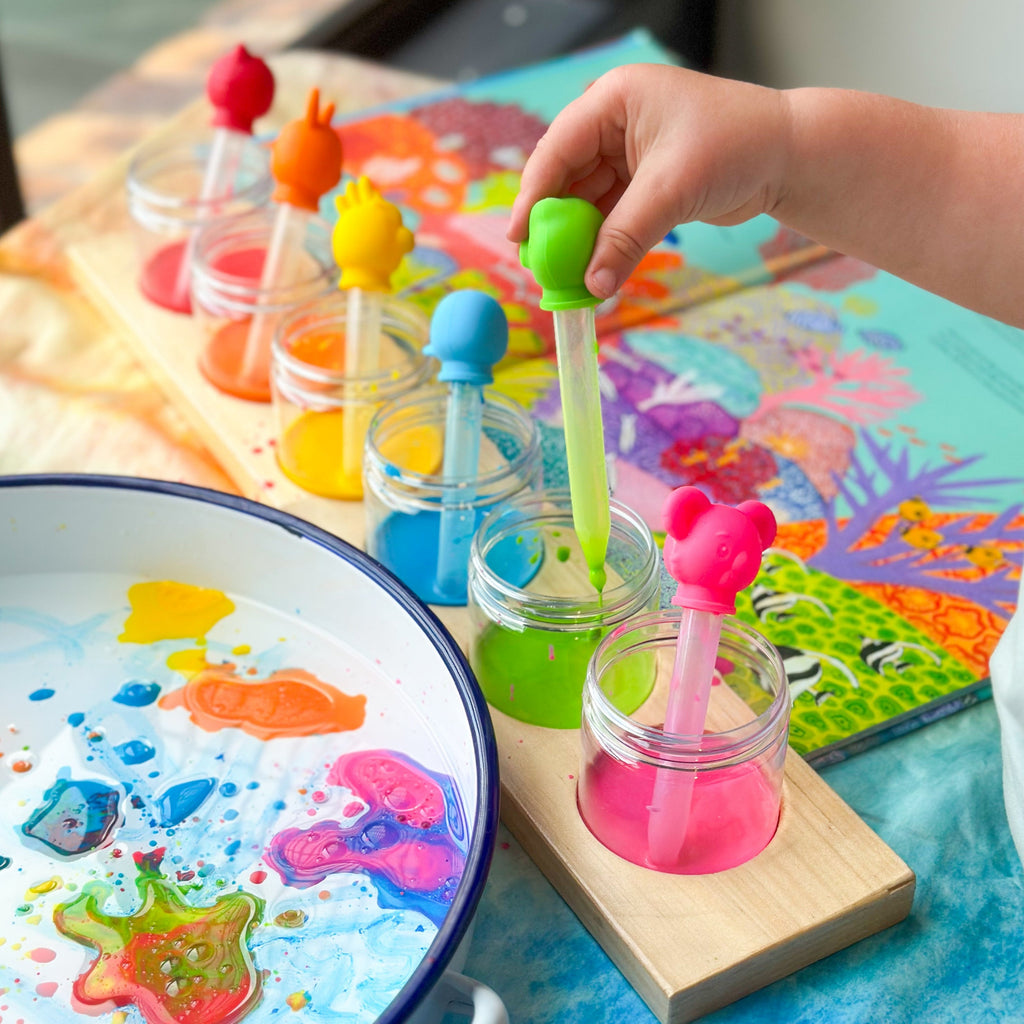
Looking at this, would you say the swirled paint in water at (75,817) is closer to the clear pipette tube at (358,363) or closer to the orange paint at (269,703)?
the orange paint at (269,703)

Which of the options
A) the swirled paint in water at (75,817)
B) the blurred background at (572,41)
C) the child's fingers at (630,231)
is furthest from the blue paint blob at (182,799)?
the blurred background at (572,41)

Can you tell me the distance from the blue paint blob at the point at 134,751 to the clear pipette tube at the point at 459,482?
0.14m

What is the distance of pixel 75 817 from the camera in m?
0.45

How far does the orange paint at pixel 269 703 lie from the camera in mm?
489

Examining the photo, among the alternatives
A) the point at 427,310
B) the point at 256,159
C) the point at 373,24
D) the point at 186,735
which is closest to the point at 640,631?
the point at 186,735

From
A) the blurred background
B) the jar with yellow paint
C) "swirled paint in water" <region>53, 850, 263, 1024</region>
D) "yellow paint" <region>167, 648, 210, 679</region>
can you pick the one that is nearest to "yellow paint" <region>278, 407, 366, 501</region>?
the jar with yellow paint

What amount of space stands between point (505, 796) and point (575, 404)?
146 millimetres

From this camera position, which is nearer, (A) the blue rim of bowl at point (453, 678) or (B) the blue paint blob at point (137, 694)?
(A) the blue rim of bowl at point (453, 678)

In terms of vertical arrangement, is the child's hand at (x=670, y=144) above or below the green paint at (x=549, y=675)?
above

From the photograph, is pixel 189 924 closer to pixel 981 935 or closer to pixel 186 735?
pixel 186 735

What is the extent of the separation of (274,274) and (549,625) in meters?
0.28

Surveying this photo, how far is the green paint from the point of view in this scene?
0.47 meters

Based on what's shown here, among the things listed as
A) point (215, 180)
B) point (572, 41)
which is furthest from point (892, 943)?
point (572, 41)

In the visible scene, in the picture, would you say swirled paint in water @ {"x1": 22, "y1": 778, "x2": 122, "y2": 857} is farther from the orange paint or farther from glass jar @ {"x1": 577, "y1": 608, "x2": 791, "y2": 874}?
glass jar @ {"x1": 577, "y1": 608, "x2": 791, "y2": 874}
